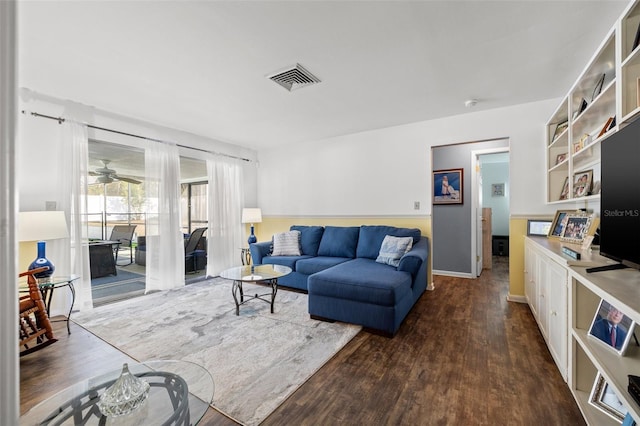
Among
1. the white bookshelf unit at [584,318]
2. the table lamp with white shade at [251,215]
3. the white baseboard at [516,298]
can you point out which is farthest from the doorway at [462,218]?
the table lamp with white shade at [251,215]

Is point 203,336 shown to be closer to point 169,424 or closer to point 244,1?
point 169,424

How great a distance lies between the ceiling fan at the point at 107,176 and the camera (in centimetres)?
369

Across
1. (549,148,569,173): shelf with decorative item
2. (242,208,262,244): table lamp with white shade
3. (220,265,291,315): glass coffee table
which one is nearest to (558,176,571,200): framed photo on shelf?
(549,148,569,173): shelf with decorative item

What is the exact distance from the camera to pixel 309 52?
2.24m

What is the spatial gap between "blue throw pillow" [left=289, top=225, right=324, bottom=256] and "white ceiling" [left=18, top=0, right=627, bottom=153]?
73.2 inches

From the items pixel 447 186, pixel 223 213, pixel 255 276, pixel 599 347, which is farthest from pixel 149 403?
pixel 447 186

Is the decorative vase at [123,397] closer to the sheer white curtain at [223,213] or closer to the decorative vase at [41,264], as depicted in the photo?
the decorative vase at [41,264]

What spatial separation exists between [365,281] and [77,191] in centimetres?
330

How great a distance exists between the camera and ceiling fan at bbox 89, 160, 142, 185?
3.69m

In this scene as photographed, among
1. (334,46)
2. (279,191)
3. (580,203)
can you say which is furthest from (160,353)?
(580,203)

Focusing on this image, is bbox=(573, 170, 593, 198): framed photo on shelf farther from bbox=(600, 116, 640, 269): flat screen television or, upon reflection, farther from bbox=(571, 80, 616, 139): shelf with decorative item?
bbox=(600, 116, 640, 269): flat screen television

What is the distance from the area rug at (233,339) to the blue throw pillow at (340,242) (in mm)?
827

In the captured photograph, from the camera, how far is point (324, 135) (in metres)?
4.63

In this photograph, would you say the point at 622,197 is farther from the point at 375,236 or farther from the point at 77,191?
the point at 77,191
